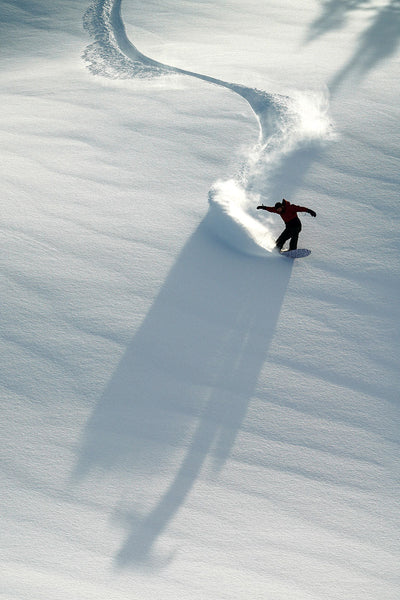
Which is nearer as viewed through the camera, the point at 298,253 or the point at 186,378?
the point at 186,378

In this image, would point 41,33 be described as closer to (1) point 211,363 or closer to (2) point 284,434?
(1) point 211,363

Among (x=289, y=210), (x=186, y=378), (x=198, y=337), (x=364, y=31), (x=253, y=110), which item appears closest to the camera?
(x=186, y=378)

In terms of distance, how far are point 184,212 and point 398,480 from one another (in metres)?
2.89

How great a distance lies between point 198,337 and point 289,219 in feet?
4.59

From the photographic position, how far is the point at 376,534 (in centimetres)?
321

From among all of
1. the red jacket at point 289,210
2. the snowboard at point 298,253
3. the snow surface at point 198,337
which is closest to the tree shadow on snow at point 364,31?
the snow surface at point 198,337

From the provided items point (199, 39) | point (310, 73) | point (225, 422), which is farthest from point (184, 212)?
point (199, 39)

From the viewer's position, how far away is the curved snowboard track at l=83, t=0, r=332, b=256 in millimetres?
4973

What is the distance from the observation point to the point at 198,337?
4.09 meters

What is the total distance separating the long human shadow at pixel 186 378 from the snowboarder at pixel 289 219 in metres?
0.18

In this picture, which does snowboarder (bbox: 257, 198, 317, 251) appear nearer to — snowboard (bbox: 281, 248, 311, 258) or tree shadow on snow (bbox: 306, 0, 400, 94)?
snowboard (bbox: 281, 248, 311, 258)

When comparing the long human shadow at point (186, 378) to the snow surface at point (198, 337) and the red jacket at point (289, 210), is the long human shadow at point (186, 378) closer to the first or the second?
the snow surface at point (198, 337)

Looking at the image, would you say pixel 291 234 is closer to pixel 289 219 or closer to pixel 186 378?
pixel 289 219

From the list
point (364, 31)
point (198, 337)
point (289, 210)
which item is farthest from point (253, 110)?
point (198, 337)
